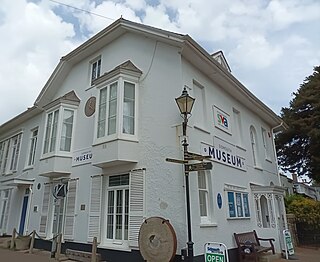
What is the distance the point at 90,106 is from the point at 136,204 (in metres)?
4.80

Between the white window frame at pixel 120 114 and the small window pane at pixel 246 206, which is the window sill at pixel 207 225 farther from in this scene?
the white window frame at pixel 120 114

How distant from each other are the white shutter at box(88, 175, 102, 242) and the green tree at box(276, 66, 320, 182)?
14917mm

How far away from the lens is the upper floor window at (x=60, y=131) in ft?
38.1

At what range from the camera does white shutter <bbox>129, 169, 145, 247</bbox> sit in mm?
8258

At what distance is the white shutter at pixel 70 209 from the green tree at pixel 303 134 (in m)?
15.4

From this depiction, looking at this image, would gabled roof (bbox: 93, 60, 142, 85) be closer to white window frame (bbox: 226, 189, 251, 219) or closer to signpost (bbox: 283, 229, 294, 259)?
white window frame (bbox: 226, 189, 251, 219)

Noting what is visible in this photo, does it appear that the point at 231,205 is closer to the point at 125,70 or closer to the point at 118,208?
the point at 118,208

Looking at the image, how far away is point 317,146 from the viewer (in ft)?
62.0

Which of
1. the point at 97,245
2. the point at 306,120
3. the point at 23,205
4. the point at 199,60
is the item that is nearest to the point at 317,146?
the point at 306,120

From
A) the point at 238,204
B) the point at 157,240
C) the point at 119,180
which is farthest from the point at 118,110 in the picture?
the point at 238,204

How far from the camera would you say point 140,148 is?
354 inches

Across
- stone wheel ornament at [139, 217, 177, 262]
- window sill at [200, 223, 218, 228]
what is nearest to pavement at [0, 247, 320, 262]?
window sill at [200, 223, 218, 228]

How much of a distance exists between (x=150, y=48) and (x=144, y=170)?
14.2 feet

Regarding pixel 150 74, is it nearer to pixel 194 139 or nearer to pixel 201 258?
pixel 194 139
